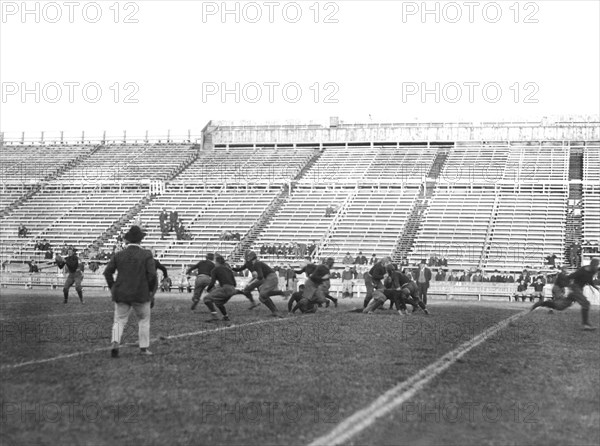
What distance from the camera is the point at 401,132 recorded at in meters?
62.9

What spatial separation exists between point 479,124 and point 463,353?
5011 cm

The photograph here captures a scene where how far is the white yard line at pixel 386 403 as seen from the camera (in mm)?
7762

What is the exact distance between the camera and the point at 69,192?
60.0 meters

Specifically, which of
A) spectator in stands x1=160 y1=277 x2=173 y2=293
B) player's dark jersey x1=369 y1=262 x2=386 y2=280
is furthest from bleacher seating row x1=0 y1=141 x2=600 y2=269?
player's dark jersey x1=369 y1=262 x2=386 y2=280

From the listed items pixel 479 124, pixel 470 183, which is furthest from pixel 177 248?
pixel 479 124

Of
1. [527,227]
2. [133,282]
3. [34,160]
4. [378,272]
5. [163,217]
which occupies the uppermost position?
[34,160]

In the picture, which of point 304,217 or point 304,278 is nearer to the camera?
point 304,278

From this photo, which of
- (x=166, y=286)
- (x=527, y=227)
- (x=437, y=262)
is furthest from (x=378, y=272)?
(x=527, y=227)

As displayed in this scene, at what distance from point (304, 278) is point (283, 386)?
3152 cm

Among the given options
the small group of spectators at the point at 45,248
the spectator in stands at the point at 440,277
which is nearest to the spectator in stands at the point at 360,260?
the spectator in stands at the point at 440,277

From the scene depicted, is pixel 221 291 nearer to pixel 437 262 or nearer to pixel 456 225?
pixel 437 262

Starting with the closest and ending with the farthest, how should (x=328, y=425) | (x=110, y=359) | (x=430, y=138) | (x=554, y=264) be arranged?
1. (x=328, y=425)
2. (x=110, y=359)
3. (x=554, y=264)
4. (x=430, y=138)

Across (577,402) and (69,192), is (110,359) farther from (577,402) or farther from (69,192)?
(69,192)

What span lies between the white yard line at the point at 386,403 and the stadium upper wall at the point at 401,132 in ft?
160
